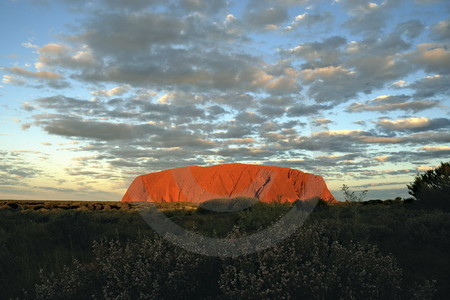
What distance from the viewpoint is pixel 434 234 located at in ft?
32.0

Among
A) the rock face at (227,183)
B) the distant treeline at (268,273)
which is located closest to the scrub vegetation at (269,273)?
the distant treeline at (268,273)

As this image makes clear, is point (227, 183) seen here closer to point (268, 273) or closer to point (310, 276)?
point (310, 276)

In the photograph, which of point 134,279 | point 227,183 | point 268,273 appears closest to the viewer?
point 268,273

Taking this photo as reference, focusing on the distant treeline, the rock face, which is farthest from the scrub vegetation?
the rock face

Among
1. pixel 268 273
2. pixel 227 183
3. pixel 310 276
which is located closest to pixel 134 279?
pixel 268 273

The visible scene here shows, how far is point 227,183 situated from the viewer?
10444 cm

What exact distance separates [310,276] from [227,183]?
98.2m

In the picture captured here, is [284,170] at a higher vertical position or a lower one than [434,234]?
higher

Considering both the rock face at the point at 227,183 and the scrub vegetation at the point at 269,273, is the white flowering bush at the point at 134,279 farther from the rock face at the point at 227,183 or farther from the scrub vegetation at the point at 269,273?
the rock face at the point at 227,183

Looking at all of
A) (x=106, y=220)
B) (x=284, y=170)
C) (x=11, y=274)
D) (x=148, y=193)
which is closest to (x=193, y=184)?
(x=148, y=193)

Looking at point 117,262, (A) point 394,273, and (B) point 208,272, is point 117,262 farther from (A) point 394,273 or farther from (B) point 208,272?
(A) point 394,273

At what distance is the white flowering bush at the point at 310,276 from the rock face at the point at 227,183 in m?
88.3

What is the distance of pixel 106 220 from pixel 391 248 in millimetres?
14118

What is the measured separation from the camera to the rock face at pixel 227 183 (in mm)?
100062
